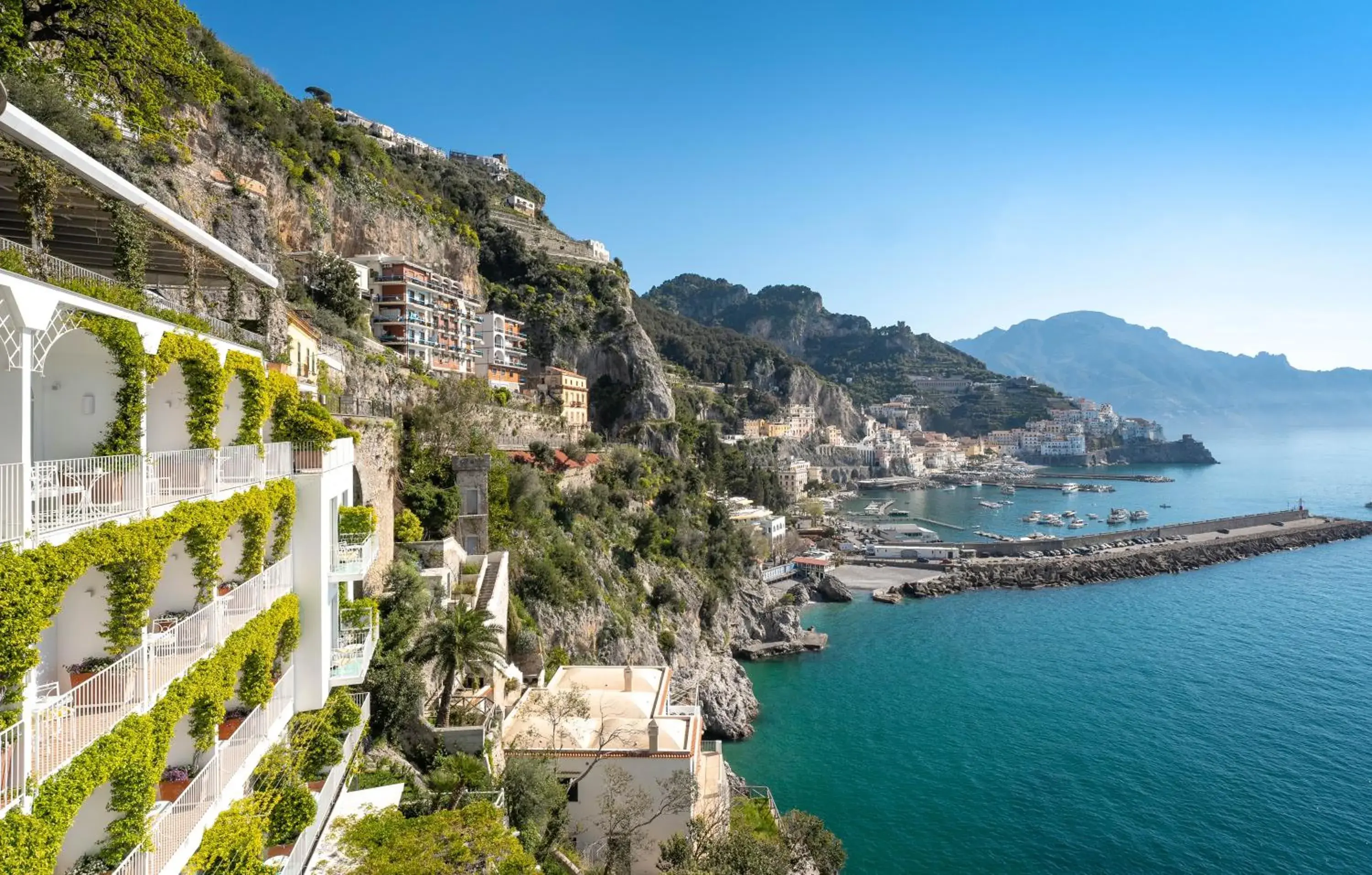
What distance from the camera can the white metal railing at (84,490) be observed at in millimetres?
4684

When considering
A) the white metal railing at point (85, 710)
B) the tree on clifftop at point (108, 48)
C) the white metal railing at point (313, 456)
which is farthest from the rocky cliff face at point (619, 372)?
the white metal railing at point (85, 710)

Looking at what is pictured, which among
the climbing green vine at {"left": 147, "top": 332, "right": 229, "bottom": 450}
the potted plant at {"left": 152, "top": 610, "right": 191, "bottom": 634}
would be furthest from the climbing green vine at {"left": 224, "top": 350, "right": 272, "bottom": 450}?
the potted plant at {"left": 152, "top": 610, "right": 191, "bottom": 634}

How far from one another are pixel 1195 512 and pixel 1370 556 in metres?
23.7

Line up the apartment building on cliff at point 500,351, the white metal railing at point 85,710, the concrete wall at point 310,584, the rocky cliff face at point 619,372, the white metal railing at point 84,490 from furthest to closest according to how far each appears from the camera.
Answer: the rocky cliff face at point 619,372
the apartment building on cliff at point 500,351
the concrete wall at point 310,584
the white metal railing at point 84,490
the white metal railing at point 85,710

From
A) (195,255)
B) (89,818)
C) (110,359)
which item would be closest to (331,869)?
(89,818)

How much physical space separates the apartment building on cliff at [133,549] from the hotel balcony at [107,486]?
0.02 metres

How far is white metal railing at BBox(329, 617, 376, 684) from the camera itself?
988cm

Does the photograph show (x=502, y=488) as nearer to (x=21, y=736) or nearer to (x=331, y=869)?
(x=331, y=869)

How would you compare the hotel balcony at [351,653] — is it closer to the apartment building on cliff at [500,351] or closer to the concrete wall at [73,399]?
the concrete wall at [73,399]

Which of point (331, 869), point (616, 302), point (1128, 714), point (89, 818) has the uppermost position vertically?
point (616, 302)

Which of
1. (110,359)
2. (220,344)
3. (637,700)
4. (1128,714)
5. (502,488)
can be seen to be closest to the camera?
(110,359)

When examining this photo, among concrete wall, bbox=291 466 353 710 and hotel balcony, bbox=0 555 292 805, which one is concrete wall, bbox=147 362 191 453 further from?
concrete wall, bbox=291 466 353 710

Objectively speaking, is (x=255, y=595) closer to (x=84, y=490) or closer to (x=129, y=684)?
(x=129, y=684)

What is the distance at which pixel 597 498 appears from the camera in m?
31.5
